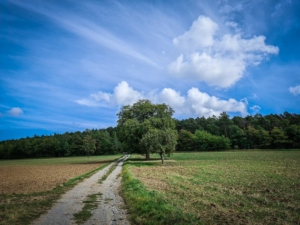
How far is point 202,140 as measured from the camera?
11994 centimetres

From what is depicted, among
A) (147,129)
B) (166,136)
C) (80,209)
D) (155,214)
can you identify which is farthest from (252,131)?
(80,209)

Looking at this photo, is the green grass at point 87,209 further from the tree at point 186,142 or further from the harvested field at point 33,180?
the tree at point 186,142

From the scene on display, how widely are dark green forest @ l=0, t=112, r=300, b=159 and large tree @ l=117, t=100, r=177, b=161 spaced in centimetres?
6236

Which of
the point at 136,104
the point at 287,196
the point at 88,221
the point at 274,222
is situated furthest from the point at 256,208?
the point at 136,104

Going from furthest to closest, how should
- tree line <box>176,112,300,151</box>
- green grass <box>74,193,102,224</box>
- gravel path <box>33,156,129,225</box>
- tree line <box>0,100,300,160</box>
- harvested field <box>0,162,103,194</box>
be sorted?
tree line <box>176,112,300,151</box>, tree line <box>0,100,300,160</box>, harvested field <box>0,162,103,194</box>, green grass <box>74,193,102,224</box>, gravel path <box>33,156,129,225</box>

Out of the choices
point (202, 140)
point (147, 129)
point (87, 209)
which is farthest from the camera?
point (202, 140)

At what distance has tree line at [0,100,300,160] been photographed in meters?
48.5

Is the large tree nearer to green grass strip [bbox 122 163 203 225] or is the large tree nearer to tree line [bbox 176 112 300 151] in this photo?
green grass strip [bbox 122 163 203 225]

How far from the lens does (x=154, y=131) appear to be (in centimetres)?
4253

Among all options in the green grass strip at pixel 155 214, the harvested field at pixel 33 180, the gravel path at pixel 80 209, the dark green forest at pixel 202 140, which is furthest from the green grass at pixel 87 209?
the dark green forest at pixel 202 140

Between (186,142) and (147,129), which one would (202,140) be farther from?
(147,129)

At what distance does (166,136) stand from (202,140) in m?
84.0

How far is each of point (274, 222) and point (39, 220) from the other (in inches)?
403

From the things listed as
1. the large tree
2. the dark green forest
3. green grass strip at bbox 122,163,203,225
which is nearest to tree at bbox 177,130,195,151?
the dark green forest
